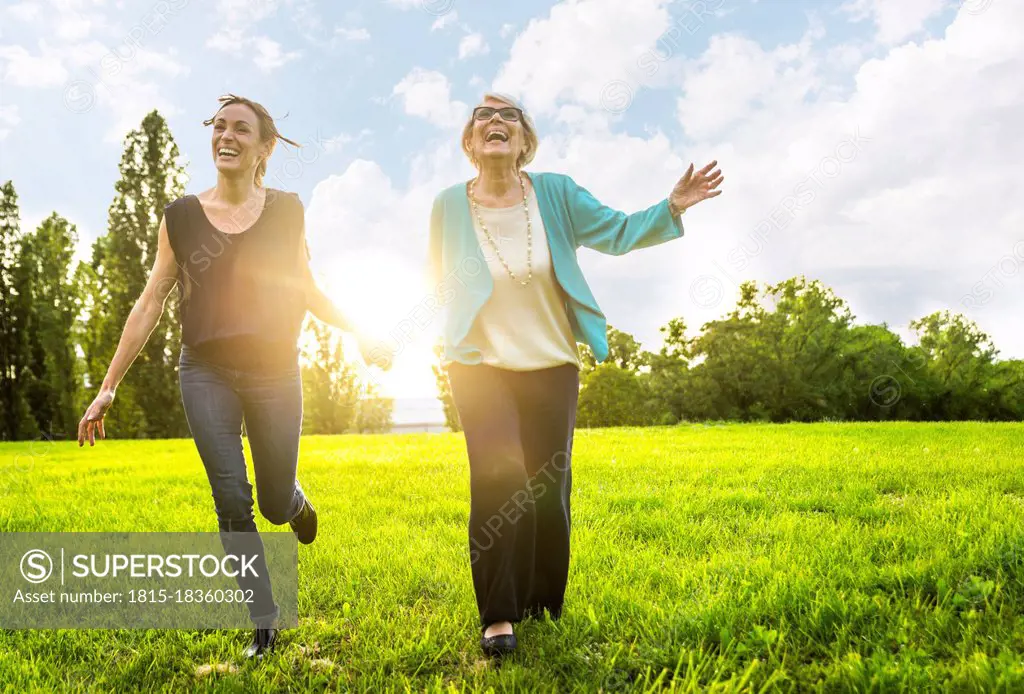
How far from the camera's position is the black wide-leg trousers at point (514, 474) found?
10.7ft

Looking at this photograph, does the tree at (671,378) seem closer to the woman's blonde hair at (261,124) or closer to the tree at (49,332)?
the tree at (49,332)

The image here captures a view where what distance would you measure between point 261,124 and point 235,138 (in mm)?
180

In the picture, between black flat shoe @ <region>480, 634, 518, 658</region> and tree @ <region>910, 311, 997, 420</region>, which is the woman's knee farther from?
tree @ <region>910, 311, 997, 420</region>

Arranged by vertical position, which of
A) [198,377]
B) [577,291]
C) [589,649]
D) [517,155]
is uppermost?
[517,155]

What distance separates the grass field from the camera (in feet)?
9.91

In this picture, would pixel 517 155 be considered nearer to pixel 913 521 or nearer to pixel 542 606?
pixel 542 606

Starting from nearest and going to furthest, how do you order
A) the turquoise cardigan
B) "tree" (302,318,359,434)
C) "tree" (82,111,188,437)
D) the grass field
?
the grass field, the turquoise cardigan, "tree" (302,318,359,434), "tree" (82,111,188,437)

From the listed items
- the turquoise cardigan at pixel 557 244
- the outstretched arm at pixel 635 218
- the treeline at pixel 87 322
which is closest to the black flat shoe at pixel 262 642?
the turquoise cardigan at pixel 557 244

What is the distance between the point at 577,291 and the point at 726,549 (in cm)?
231

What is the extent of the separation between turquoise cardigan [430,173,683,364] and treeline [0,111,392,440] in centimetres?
3050

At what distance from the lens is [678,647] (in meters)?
3.17

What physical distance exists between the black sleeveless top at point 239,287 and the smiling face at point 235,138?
0.70 ft

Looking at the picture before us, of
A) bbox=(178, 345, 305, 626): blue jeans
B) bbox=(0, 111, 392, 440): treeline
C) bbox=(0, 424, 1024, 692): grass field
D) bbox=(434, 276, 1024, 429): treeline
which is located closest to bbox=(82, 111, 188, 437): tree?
bbox=(0, 111, 392, 440): treeline

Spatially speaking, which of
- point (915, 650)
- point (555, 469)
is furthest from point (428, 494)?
point (915, 650)
